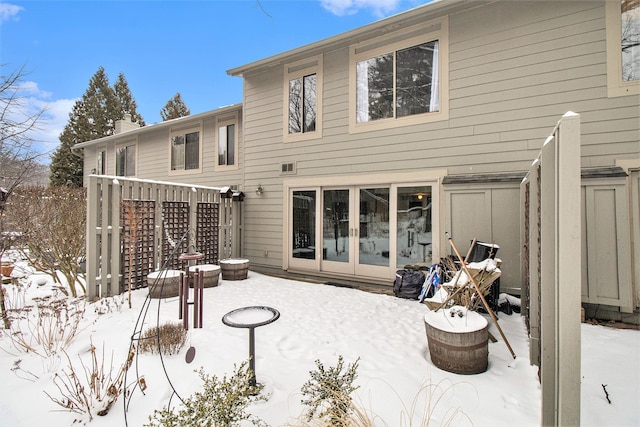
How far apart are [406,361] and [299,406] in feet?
3.92

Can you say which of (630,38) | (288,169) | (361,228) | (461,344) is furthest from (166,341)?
(630,38)

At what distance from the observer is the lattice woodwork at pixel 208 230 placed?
658cm

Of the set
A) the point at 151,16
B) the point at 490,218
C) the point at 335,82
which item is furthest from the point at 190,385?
the point at 335,82

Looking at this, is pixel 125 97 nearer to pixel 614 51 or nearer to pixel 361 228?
pixel 361 228

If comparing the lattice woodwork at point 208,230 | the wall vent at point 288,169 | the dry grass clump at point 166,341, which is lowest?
the dry grass clump at point 166,341

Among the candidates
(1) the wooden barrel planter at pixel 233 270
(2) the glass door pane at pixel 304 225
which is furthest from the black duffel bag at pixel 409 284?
(1) the wooden barrel planter at pixel 233 270

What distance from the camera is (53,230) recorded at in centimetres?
537

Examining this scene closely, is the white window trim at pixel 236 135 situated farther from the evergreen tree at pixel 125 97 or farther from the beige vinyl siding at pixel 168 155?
the evergreen tree at pixel 125 97

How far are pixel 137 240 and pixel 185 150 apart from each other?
5564 mm

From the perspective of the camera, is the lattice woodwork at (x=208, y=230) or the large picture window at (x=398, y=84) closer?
the large picture window at (x=398, y=84)

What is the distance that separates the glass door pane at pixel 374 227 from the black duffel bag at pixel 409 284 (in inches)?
27.8

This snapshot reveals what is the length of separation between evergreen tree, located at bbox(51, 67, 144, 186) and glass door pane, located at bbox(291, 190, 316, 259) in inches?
760

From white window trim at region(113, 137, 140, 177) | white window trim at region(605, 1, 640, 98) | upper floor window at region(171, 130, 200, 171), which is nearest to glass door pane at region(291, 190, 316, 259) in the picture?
upper floor window at region(171, 130, 200, 171)

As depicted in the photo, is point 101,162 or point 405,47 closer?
point 405,47
